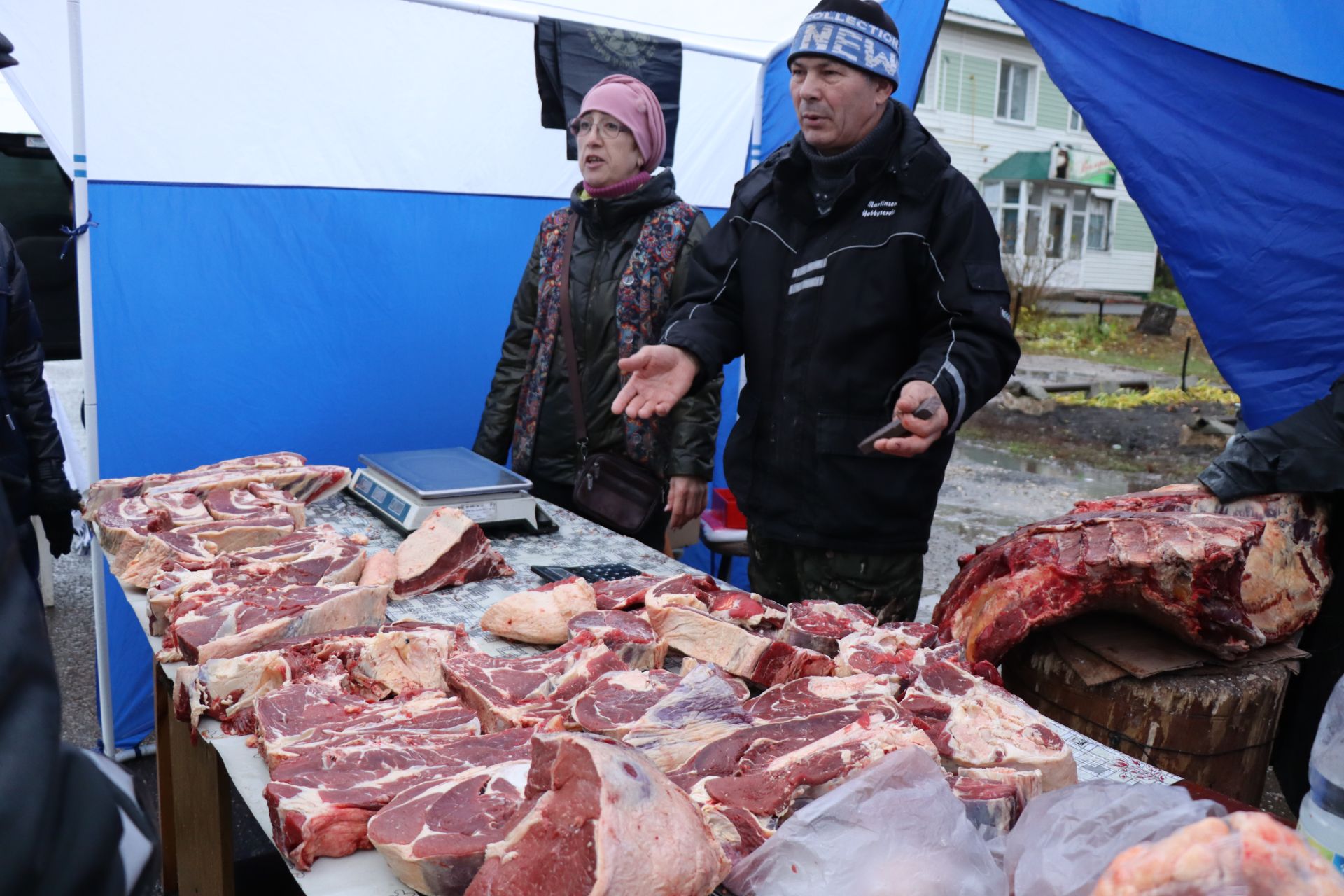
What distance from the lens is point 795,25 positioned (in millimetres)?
5844

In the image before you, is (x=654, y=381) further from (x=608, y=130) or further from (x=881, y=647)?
(x=608, y=130)

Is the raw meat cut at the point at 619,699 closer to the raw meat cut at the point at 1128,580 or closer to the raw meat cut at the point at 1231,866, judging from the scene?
the raw meat cut at the point at 1128,580

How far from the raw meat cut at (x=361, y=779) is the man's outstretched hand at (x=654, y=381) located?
1410 millimetres

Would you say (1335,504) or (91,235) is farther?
(91,235)

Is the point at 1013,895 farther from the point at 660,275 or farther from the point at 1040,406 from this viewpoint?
the point at 1040,406

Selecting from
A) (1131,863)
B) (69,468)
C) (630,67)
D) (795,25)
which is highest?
(795,25)

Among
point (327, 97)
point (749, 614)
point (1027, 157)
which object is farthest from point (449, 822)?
point (1027, 157)

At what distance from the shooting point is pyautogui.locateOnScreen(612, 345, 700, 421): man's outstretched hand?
3297 millimetres

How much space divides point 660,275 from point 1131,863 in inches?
134

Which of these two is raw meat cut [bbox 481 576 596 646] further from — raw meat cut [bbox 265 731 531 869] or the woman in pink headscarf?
the woman in pink headscarf

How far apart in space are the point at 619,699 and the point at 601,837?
2.33 ft

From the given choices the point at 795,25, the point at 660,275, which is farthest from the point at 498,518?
the point at 795,25

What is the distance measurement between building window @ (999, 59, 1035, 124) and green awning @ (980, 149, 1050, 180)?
1.21 m

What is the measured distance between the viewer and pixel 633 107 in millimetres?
4211
